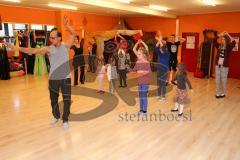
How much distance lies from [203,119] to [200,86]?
2.99m

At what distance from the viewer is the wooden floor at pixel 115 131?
2.93 metres

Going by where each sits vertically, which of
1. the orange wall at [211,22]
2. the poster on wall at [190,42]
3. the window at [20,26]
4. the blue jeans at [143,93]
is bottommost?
the blue jeans at [143,93]

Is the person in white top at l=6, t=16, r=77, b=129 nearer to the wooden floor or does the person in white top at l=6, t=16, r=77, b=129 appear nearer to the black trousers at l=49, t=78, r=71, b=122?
the black trousers at l=49, t=78, r=71, b=122

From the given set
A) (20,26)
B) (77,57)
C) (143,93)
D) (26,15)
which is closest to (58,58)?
(143,93)

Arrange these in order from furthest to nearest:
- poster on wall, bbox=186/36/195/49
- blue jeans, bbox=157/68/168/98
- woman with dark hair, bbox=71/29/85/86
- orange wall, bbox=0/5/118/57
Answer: poster on wall, bbox=186/36/195/49 → orange wall, bbox=0/5/118/57 → woman with dark hair, bbox=71/29/85/86 → blue jeans, bbox=157/68/168/98

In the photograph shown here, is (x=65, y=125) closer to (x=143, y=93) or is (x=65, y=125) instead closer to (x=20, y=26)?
(x=143, y=93)

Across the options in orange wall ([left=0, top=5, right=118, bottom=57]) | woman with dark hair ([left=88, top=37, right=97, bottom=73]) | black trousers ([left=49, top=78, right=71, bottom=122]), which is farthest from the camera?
woman with dark hair ([left=88, top=37, right=97, bottom=73])

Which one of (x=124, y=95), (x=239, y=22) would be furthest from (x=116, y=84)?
(x=239, y=22)

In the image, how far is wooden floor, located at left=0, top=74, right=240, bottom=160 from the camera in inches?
115

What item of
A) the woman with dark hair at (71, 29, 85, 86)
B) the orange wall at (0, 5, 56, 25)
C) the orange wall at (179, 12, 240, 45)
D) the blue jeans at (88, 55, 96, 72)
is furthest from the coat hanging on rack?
the orange wall at (179, 12, 240, 45)

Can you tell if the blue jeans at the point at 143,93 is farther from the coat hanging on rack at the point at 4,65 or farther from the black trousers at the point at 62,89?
the coat hanging on rack at the point at 4,65

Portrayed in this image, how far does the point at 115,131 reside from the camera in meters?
3.61

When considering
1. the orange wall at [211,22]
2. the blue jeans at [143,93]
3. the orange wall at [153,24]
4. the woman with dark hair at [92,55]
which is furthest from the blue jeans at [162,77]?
the orange wall at [153,24]

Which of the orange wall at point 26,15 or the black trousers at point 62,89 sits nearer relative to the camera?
the black trousers at point 62,89
